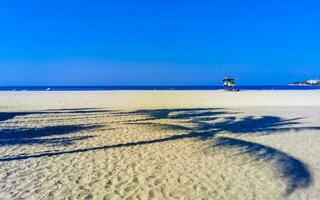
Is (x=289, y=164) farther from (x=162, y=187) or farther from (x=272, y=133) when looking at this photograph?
(x=272, y=133)

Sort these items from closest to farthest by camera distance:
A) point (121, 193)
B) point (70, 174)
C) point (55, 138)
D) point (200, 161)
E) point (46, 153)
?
point (121, 193) → point (70, 174) → point (200, 161) → point (46, 153) → point (55, 138)

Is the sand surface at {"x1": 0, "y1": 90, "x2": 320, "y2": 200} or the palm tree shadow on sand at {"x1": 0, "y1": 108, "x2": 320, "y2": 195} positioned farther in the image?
the palm tree shadow on sand at {"x1": 0, "y1": 108, "x2": 320, "y2": 195}

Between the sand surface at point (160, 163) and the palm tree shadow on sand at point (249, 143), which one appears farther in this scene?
the palm tree shadow on sand at point (249, 143)

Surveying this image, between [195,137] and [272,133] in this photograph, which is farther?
[272,133]

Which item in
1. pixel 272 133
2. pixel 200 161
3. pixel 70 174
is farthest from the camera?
pixel 272 133

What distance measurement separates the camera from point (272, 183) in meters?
6.96

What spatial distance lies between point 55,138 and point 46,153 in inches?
103

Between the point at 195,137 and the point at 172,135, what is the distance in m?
0.95

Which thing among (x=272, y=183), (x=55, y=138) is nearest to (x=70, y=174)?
(x=272, y=183)

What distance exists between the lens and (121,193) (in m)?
6.32

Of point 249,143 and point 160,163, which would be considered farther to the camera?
point 249,143

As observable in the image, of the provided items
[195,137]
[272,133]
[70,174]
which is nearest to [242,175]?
[70,174]

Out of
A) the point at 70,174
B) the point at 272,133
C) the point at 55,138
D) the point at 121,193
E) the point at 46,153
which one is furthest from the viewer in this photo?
the point at 272,133

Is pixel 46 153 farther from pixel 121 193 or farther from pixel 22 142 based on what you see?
pixel 121 193
